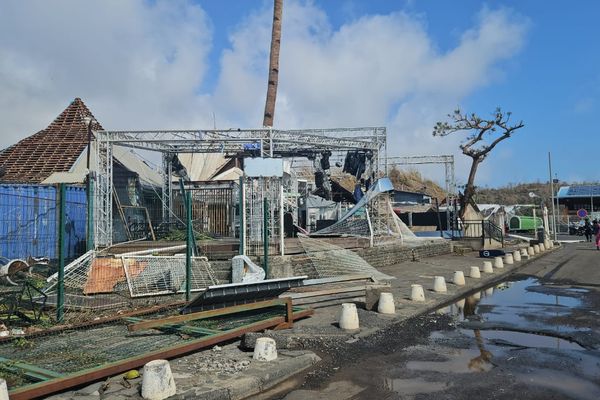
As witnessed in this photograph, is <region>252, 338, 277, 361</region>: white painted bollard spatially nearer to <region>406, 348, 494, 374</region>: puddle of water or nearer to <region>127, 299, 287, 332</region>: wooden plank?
<region>127, 299, 287, 332</region>: wooden plank

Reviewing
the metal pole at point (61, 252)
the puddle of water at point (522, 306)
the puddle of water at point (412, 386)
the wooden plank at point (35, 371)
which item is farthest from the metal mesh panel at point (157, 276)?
the puddle of water at point (412, 386)

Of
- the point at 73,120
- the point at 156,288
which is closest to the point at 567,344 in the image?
the point at 156,288

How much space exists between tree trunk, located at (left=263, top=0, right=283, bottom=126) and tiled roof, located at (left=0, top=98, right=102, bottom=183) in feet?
26.1

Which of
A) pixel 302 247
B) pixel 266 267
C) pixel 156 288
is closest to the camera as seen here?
pixel 156 288

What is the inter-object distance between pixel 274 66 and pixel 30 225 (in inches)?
580

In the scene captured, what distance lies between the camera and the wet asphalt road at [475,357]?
18.0ft

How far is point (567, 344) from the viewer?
7.48m

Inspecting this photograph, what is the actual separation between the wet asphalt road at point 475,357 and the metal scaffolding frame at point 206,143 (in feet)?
32.3

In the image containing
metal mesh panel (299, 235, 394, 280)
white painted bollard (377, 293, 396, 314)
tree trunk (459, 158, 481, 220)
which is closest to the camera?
white painted bollard (377, 293, 396, 314)

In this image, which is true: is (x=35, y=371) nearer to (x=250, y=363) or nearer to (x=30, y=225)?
(x=250, y=363)

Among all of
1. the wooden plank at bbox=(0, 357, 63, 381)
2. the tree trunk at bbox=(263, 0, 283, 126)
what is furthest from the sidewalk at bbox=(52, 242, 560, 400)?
the tree trunk at bbox=(263, 0, 283, 126)

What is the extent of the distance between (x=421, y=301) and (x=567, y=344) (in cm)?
377

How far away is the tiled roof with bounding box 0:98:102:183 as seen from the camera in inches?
792

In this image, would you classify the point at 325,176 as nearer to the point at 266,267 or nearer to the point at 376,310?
the point at 266,267
